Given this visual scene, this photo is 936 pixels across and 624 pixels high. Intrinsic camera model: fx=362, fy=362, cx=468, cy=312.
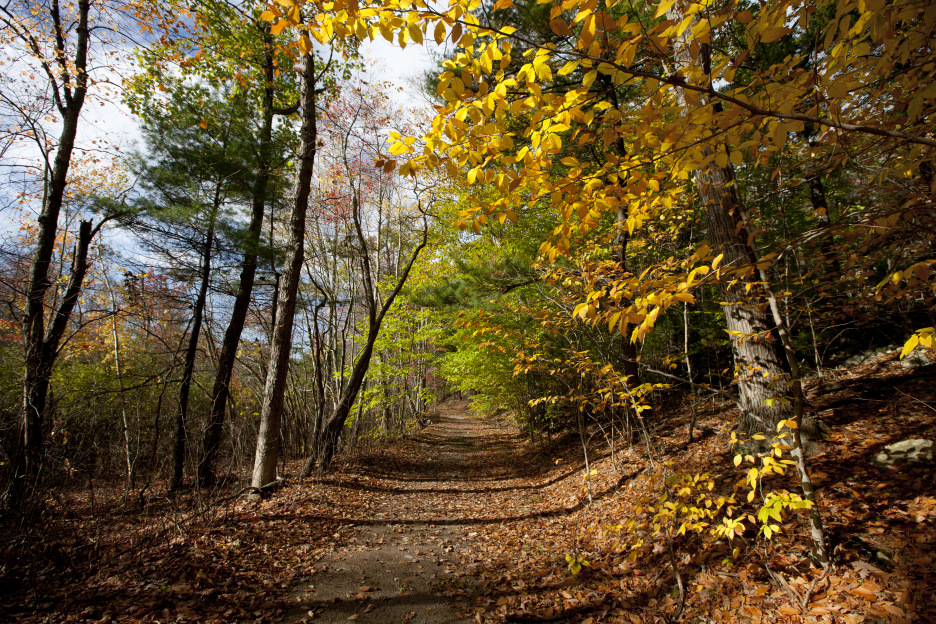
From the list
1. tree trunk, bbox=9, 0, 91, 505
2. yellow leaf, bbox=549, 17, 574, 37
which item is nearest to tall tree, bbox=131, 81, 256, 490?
tree trunk, bbox=9, 0, 91, 505

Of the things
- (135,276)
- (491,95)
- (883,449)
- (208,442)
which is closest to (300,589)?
(208,442)

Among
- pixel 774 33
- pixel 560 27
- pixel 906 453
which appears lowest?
pixel 906 453

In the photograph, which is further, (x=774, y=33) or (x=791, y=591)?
(x=791, y=591)

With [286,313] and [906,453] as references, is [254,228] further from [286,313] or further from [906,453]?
[906,453]

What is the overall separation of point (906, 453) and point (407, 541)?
16.7ft

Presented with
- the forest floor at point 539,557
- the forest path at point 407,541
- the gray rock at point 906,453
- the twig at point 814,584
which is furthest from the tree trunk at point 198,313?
the gray rock at point 906,453

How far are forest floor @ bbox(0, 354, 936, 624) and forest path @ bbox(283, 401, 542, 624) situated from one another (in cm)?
3

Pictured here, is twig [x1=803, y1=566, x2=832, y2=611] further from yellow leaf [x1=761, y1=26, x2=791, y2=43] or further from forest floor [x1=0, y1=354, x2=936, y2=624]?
yellow leaf [x1=761, y1=26, x2=791, y2=43]

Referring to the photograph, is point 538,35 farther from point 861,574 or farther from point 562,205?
point 861,574

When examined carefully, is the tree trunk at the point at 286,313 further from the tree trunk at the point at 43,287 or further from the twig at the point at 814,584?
the twig at the point at 814,584

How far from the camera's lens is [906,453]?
3.11 meters

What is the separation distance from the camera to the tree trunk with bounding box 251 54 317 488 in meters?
5.51

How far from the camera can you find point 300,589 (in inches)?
130

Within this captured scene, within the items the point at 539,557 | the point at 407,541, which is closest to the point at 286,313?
the point at 407,541
